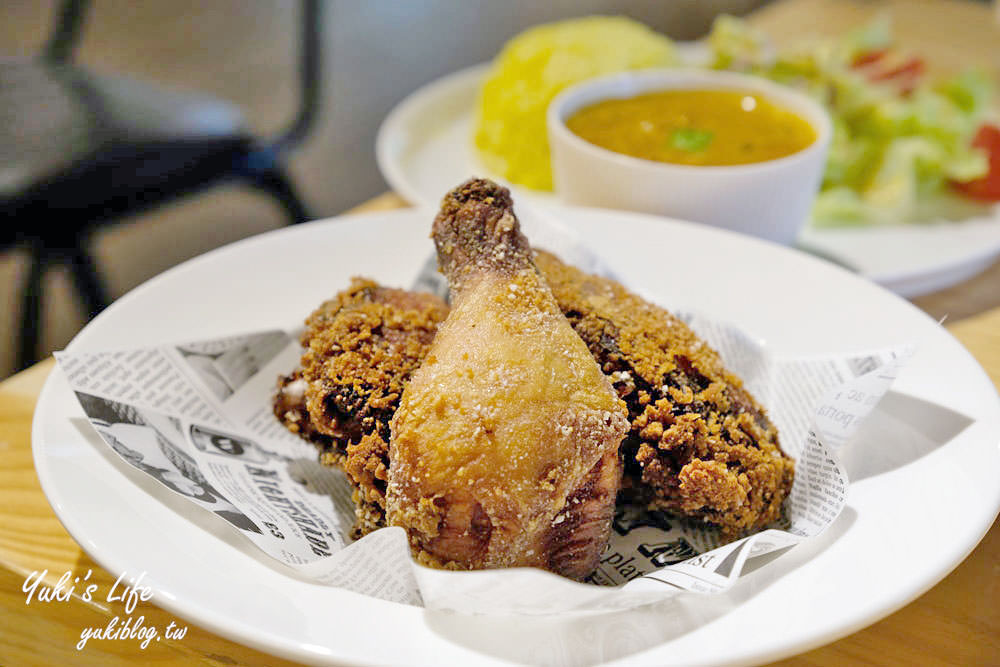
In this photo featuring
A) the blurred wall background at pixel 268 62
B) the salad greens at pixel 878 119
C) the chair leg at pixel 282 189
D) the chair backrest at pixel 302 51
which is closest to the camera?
the salad greens at pixel 878 119

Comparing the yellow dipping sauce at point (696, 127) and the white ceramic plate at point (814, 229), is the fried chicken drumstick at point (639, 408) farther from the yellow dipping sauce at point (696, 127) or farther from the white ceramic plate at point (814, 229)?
the yellow dipping sauce at point (696, 127)

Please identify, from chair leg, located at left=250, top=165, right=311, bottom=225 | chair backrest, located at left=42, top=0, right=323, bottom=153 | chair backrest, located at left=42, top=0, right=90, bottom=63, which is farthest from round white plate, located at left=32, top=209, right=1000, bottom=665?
chair backrest, located at left=42, top=0, right=90, bottom=63

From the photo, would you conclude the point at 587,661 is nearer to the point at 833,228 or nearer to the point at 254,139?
the point at 833,228

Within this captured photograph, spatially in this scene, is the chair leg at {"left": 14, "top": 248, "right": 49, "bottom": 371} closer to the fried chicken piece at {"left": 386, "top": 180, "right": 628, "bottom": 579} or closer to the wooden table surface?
the wooden table surface

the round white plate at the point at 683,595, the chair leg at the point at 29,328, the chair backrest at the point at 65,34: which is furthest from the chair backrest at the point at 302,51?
the round white plate at the point at 683,595

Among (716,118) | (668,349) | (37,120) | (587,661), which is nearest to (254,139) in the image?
(37,120)

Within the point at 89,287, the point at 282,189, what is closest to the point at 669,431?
the point at 282,189

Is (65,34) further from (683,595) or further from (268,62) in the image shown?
(683,595)
